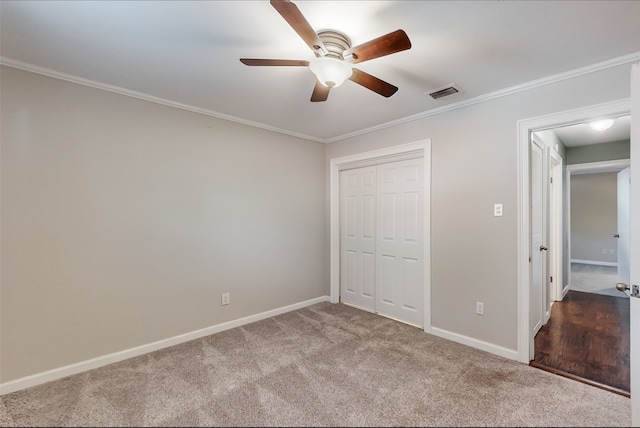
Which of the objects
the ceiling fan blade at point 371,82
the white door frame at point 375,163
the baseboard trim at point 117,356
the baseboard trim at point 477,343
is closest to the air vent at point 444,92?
the white door frame at point 375,163

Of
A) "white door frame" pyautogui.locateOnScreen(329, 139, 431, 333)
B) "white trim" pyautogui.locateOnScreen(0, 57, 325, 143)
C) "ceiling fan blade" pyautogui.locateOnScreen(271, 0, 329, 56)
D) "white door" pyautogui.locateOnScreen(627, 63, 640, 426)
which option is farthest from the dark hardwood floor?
"white trim" pyautogui.locateOnScreen(0, 57, 325, 143)

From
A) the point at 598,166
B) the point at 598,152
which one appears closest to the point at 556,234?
the point at 598,166

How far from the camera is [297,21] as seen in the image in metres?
1.31

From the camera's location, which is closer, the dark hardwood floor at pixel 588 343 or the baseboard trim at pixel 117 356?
the baseboard trim at pixel 117 356

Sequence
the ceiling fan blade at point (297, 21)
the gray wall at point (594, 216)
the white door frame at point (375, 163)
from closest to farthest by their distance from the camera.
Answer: the ceiling fan blade at point (297, 21) → the white door frame at point (375, 163) → the gray wall at point (594, 216)

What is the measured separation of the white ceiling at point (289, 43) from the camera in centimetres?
150

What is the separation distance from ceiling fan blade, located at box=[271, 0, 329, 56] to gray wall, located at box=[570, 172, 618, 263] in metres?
7.61

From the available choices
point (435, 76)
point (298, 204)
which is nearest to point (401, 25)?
point (435, 76)

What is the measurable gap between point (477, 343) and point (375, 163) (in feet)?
7.14

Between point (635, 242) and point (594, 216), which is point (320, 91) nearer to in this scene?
point (635, 242)

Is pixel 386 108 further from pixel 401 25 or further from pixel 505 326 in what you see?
pixel 505 326

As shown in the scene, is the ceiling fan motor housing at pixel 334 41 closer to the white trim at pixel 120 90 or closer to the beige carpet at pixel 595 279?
the white trim at pixel 120 90

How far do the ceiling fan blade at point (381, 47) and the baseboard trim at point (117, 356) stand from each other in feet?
9.06

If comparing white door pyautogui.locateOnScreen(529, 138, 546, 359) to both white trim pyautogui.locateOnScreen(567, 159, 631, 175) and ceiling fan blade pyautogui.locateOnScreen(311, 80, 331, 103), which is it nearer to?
white trim pyautogui.locateOnScreen(567, 159, 631, 175)
